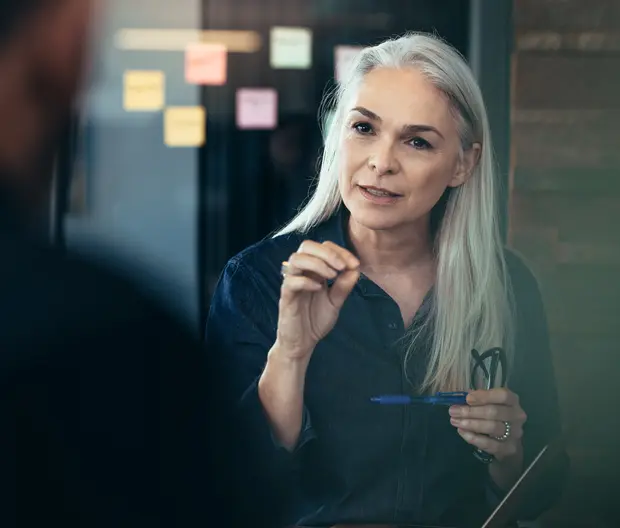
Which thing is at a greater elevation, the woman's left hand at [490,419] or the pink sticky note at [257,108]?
the pink sticky note at [257,108]

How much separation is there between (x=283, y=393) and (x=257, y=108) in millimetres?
1618

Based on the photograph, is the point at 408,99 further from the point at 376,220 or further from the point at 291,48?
the point at 291,48

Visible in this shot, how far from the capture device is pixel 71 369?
2.40 ft

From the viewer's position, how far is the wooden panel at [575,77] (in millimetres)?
2160

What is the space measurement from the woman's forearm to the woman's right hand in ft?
A: 0.06

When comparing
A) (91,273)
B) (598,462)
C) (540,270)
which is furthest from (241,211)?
(91,273)

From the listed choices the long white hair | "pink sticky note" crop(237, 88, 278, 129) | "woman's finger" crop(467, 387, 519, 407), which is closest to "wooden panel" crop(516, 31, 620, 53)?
the long white hair

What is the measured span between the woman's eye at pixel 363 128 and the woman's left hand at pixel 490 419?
0.43 meters

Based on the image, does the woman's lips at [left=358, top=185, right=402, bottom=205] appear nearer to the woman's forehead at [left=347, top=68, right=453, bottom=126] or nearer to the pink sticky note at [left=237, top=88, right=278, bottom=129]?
the woman's forehead at [left=347, top=68, right=453, bottom=126]

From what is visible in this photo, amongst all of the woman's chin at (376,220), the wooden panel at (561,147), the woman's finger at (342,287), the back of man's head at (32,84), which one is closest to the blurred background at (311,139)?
the wooden panel at (561,147)

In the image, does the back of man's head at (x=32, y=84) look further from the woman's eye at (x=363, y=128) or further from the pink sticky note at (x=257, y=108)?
the pink sticky note at (x=257, y=108)

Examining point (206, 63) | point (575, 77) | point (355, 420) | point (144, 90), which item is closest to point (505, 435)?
point (355, 420)

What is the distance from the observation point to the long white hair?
1.49 m

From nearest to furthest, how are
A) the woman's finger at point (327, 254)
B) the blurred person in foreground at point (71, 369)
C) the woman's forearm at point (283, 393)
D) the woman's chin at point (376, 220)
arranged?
the blurred person in foreground at point (71, 369) < the woman's finger at point (327, 254) < the woman's forearm at point (283, 393) < the woman's chin at point (376, 220)
